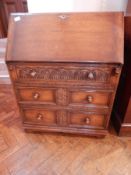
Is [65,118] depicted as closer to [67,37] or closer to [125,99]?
[125,99]

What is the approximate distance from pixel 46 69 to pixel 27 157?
0.81 meters

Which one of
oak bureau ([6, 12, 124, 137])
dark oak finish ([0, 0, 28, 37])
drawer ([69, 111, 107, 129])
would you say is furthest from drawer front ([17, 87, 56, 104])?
dark oak finish ([0, 0, 28, 37])

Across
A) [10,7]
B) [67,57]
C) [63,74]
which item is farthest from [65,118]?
[10,7]

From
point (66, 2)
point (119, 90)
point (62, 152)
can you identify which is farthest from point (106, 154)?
point (66, 2)

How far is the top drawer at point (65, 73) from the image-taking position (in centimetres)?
100

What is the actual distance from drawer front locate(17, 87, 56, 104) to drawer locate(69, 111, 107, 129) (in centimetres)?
24

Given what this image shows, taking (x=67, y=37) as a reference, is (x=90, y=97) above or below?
below

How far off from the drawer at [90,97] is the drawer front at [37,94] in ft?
0.51

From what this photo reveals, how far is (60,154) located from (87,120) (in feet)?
1.26

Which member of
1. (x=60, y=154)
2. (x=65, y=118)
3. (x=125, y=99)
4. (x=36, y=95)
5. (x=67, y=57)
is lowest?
(x=60, y=154)

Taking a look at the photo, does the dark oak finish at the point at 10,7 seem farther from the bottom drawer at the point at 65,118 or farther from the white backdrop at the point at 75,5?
the bottom drawer at the point at 65,118

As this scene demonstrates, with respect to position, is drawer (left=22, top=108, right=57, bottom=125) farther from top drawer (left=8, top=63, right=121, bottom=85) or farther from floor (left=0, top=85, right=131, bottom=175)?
top drawer (left=8, top=63, right=121, bottom=85)

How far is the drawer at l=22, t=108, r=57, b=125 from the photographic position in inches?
52.5

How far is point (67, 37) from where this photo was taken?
102 cm
